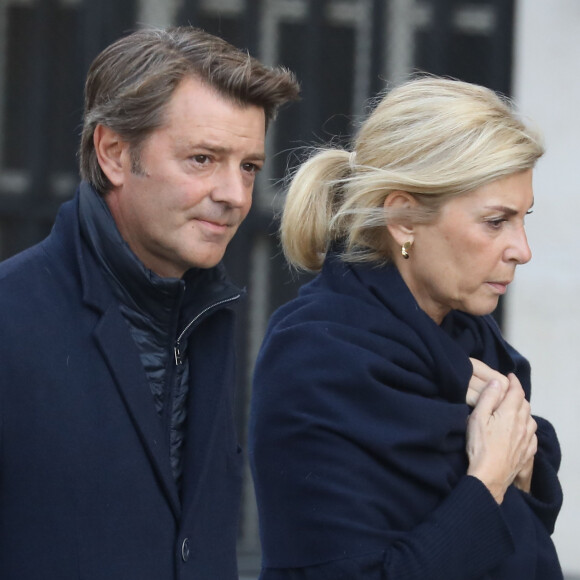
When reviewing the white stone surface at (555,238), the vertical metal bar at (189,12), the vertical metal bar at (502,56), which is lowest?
the white stone surface at (555,238)

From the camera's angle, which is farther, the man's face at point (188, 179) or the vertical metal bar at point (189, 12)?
the vertical metal bar at point (189, 12)

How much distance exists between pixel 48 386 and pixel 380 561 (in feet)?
2.24

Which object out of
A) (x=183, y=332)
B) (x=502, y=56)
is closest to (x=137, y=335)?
(x=183, y=332)

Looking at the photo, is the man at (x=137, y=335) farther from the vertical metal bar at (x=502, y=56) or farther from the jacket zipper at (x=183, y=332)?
the vertical metal bar at (x=502, y=56)

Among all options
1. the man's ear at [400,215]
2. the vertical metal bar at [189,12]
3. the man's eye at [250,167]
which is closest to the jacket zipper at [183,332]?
the man's eye at [250,167]

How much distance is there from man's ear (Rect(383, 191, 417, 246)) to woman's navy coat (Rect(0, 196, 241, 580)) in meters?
0.53

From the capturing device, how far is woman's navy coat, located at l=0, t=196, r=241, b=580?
1961 millimetres

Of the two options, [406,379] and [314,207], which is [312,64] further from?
[406,379]

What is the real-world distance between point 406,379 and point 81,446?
67 centimetres

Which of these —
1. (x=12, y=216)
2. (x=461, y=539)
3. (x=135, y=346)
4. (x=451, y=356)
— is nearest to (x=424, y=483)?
(x=461, y=539)

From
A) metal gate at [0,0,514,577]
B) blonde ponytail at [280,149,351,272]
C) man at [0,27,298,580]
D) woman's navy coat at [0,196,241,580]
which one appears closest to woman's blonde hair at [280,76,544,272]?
blonde ponytail at [280,149,351,272]

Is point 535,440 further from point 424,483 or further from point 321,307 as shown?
point 321,307

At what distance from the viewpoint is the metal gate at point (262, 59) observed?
4.70m

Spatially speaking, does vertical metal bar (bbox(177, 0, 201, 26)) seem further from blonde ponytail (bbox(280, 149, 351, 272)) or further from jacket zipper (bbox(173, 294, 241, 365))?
jacket zipper (bbox(173, 294, 241, 365))
